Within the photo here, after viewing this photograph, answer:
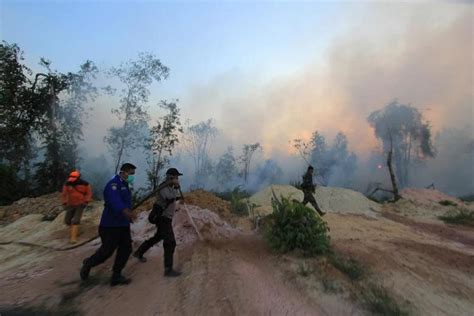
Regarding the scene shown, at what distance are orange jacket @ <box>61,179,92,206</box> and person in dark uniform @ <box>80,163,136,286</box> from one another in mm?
3438

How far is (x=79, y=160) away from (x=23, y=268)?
18782 mm

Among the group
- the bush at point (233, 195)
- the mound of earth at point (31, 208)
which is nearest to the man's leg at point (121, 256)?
the bush at point (233, 195)

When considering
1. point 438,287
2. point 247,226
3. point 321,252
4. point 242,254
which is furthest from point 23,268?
point 438,287

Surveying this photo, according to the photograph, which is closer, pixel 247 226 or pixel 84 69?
pixel 247 226

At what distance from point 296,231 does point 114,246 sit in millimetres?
3233

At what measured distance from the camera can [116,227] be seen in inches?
231

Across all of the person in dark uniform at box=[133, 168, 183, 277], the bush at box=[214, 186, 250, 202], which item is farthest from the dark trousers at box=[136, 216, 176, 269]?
the bush at box=[214, 186, 250, 202]

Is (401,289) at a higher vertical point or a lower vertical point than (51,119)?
lower

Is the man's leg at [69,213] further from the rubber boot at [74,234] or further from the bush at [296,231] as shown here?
the bush at [296,231]

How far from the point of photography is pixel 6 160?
79.9 feet

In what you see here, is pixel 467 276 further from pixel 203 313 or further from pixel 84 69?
pixel 84 69

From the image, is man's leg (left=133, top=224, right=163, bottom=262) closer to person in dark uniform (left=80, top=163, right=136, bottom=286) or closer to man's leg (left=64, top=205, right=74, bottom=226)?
person in dark uniform (left=80, top=163, right=136, bottom=286)

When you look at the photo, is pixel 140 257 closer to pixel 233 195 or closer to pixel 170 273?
pixel 170 273

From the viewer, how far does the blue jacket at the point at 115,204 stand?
5737 millimetres
